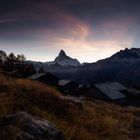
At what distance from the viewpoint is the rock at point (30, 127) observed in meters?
7.07

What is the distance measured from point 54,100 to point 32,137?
770 cm

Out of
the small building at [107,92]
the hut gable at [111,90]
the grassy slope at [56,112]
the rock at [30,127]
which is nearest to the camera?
the rock at [30,127]

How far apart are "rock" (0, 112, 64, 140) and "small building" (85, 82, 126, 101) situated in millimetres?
46177

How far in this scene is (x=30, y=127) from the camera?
288 inches

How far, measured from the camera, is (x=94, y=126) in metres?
12.3

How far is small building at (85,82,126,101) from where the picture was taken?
54.1m

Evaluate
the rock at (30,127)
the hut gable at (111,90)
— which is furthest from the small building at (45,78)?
the rock at (30,127)

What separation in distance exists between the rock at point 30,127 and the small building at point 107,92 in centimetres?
4618

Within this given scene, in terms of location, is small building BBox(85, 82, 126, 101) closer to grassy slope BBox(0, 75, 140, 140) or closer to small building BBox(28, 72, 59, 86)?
small building BBox(28, 72, 59, 86)

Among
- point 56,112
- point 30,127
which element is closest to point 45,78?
point 56,112

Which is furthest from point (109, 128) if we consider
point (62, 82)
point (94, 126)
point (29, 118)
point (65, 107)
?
point (62, 82)

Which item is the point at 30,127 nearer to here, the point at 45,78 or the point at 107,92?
the point at 45,78

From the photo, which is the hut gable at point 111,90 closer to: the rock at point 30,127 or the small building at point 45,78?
the small building at point 45,78

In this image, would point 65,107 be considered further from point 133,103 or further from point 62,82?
point 62,82
